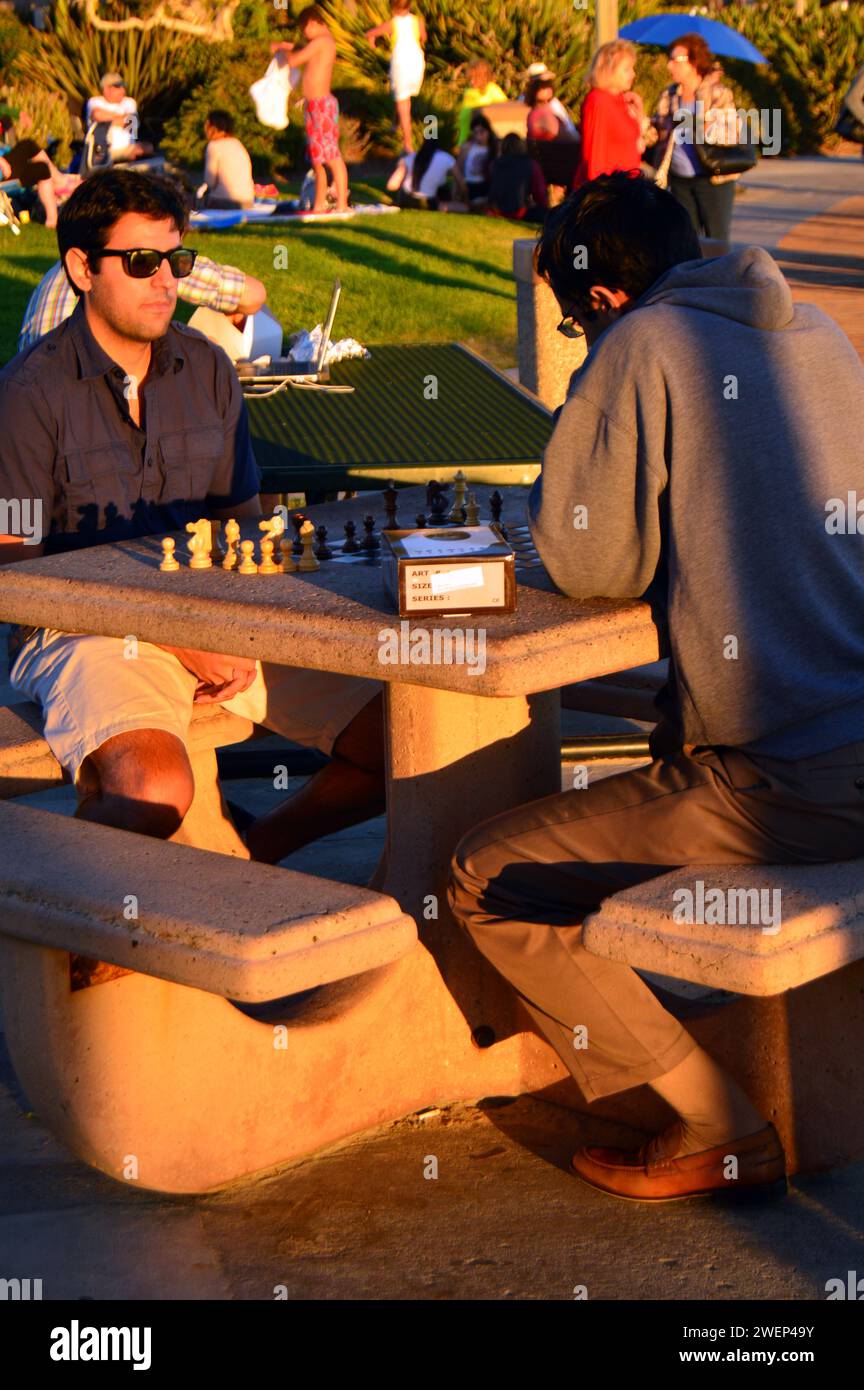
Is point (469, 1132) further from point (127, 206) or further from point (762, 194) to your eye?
point (762, 194)

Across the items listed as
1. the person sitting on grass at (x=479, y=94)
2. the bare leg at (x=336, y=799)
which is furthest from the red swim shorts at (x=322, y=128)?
the bare leg at (x=336, y=799)

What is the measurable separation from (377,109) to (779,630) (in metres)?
22.9

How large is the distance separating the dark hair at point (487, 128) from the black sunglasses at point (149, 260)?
632 inches

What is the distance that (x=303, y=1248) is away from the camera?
311 centimetres

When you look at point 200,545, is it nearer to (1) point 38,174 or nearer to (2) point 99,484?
(2) point 99,484

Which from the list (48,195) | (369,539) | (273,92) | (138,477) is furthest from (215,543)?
(273,92)

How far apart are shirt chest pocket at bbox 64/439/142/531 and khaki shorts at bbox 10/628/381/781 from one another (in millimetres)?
283

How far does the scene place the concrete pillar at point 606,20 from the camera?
13664 millimetres

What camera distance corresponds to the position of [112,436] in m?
4.07

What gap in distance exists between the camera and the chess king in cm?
371

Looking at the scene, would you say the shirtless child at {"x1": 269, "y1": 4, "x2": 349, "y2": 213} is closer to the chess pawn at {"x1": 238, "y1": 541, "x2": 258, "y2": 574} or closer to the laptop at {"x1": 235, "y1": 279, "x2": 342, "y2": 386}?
the laptop at {"x1": 235, "y1": 279, "x2": 342, "y2": 386}

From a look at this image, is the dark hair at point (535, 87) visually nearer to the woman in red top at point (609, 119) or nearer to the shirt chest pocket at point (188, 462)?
the woman in red top at point (609, 119)

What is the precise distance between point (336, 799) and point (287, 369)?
130 inches

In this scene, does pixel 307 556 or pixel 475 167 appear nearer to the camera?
pixel 307 556
